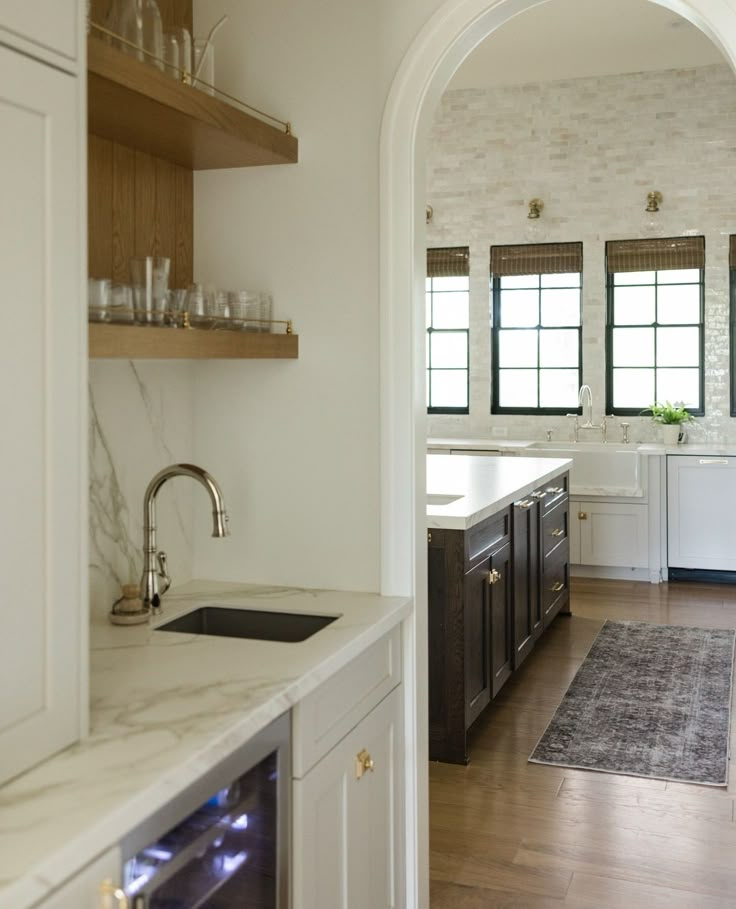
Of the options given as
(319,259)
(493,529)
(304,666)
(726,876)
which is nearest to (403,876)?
(304,666)

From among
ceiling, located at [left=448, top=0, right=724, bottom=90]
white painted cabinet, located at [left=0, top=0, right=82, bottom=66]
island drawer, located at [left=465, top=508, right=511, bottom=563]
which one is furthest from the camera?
ceiling, located at [left=448, top=0, right=724, bottom=90]

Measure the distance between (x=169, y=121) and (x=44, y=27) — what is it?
27.6 inches

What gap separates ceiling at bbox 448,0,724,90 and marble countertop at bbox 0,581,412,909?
5.75 m

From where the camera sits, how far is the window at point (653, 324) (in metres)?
8.35

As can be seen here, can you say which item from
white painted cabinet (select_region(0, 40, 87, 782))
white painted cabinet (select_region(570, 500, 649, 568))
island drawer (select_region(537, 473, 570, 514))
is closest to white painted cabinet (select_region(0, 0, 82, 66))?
white painted cabinet (select_region(0, 40, 87, 782))

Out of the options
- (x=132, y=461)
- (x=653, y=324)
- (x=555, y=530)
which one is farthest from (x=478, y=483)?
(x=653, y=324)

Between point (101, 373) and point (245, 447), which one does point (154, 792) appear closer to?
point (101, 373)

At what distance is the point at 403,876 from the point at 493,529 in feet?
6.82

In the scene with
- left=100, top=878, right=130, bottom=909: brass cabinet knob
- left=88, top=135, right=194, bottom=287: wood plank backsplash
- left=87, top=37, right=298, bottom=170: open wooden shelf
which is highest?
left=87, top=37, right=298, bottom=170: open wooden shelf

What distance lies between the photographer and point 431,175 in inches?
352

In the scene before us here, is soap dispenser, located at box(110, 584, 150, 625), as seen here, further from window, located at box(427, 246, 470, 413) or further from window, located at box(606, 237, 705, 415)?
window, located at box(427, 246, 470, 413)

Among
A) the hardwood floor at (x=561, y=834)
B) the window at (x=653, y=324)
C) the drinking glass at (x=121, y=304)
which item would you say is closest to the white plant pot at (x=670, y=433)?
the window at (x=653, y=324)

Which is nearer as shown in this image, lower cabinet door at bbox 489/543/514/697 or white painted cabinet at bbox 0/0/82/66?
white painted cabinet at bbox 0/0/82/66

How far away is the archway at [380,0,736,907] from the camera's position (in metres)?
2.58
